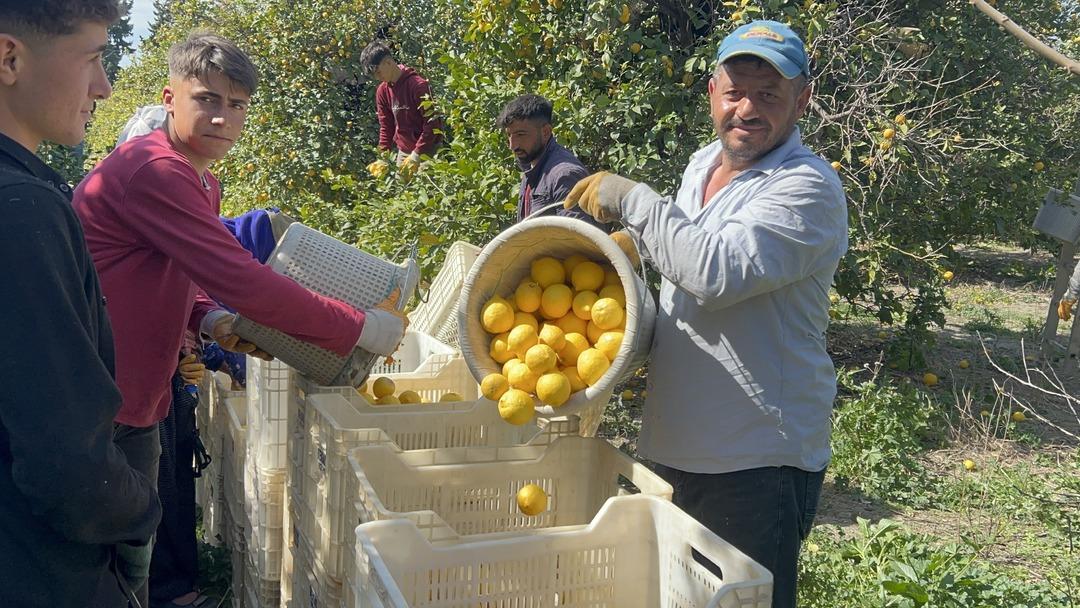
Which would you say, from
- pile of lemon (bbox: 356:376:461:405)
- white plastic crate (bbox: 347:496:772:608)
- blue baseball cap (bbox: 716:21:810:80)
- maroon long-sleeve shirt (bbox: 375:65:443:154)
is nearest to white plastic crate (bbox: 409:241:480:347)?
pile of lemon (bbox: 356:376:461:405)

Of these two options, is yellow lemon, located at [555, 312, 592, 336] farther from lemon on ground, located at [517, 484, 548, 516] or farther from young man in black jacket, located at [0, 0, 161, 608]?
young man in black jacket, located at [0, 0, 161, 608]

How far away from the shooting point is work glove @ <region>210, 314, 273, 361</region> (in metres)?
2.29

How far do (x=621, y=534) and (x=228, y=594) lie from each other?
2.08 m

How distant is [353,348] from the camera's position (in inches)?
88.4

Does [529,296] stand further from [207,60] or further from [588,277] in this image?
[207,60]

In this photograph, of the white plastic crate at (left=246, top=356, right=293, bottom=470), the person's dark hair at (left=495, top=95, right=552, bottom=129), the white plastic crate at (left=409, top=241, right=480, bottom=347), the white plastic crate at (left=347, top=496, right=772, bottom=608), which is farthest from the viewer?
the person's dark hair at (left=495, top=95, right=552, bottom=129)

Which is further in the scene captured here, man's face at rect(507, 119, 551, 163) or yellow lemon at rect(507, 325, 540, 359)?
man's face at rect(507, 119, 551, 163)

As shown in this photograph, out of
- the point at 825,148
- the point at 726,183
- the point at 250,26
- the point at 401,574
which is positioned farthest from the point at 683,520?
the point at 250,26

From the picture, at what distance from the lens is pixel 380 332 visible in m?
2.25

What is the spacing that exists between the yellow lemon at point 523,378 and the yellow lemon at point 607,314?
19cm

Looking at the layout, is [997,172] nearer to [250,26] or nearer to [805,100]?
[805,100]

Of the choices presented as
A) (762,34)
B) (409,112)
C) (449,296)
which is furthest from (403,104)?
(762,34)

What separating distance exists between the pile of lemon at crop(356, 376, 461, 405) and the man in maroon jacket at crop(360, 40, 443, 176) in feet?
12.5

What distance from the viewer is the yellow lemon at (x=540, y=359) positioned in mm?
1955
